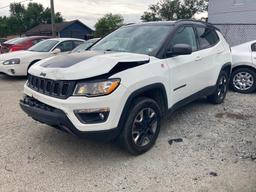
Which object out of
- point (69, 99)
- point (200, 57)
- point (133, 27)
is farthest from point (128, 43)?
point (69, 99)

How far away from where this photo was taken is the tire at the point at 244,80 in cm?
657

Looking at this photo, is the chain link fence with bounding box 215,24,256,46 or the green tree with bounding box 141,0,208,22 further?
the green tree with bounding box 141,0,208,22

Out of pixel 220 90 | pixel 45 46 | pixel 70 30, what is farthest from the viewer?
pixel 70 30

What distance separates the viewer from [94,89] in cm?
289

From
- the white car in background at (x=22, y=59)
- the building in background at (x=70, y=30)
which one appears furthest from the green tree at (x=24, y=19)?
the white car in background at (x=22, y=59)

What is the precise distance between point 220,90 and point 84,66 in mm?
3638

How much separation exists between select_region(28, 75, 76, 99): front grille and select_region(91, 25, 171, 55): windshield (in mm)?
1267

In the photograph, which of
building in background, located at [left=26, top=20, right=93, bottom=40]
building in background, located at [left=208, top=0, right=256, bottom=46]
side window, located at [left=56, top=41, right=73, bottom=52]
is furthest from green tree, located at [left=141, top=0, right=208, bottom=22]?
side window, located at [left=56, top=41, right=73, bottom=52]

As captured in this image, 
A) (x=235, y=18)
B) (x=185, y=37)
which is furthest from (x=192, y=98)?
(x=235, y=18)

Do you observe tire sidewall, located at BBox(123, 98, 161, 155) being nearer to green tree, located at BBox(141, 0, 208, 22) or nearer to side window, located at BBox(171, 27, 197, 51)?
side window, located at BBox(171, 27, 197, 51)

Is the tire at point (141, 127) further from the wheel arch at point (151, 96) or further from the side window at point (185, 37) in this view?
the side window at point (185, 37)

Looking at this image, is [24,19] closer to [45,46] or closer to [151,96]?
[45,46]

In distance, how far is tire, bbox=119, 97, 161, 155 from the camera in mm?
3193

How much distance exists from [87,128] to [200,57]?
101 inches
